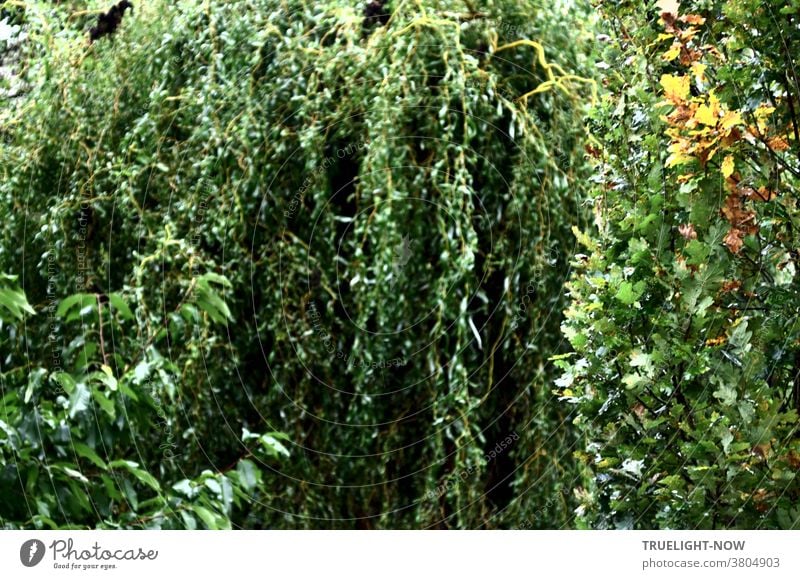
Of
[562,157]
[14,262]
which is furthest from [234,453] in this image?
[562,157]

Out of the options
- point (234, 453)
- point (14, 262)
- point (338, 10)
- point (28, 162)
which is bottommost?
point (234, 453)

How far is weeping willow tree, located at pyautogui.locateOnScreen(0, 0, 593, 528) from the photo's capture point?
8.05 feet

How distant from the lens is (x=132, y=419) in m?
2.35

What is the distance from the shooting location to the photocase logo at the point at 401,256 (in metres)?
2.43

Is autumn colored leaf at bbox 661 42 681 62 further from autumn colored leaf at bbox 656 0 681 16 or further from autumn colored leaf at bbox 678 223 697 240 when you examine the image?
autumn colored leaf at bbox 678 223 697 240

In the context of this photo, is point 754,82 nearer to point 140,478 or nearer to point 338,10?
point 338,10

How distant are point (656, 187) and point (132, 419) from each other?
53.5 inches

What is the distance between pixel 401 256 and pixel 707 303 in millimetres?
777
